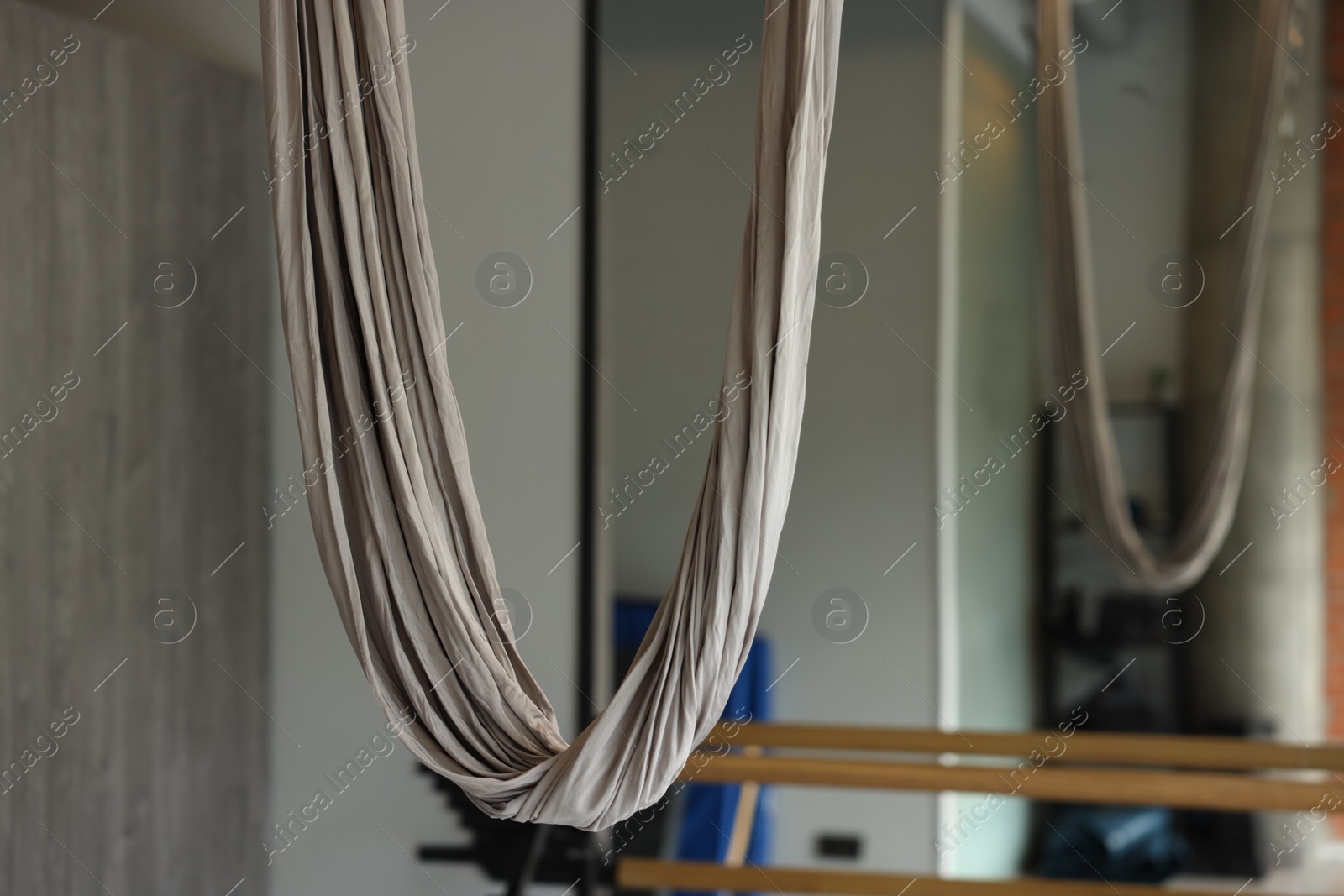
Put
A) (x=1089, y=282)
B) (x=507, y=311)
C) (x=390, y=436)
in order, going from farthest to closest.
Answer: (x=507, y=311) → (x=1089, y=282) → (x=390, y=436)

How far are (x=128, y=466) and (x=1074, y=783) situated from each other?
1.79 metres

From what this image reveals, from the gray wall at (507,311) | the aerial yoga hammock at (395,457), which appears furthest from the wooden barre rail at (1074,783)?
the gray wall at (507,311)

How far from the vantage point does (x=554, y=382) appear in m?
2.26

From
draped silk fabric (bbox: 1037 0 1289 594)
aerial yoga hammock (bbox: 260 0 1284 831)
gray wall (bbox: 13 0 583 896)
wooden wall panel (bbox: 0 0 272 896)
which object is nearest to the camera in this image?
aerial yoga hammock (bbox: 260 0 1284 831)

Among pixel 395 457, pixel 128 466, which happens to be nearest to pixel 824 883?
pixel 395 457

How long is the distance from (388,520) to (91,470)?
1039mm

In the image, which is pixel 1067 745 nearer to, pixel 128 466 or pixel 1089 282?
pixel 1089 282

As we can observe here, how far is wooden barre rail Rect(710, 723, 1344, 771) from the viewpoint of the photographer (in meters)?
1.81

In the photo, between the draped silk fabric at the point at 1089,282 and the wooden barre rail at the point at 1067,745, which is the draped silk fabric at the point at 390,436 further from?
the draped silk fabric at the point at 1089,282

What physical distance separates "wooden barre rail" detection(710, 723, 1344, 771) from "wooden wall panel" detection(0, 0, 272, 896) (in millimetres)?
1138

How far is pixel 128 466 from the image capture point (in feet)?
6.99

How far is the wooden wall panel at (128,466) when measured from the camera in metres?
1.91

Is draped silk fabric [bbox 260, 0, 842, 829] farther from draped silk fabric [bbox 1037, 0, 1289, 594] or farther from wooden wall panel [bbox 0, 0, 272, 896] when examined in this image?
draped silk fabric [bbox 1037, 0, 1289, 594]

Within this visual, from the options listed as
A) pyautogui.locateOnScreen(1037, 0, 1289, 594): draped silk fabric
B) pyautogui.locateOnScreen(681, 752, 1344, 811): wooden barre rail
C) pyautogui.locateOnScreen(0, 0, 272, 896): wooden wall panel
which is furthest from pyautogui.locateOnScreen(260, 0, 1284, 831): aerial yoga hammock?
pyautogui.locateOnScreen(1037, 0, 1289, 594): draped silk fabric
